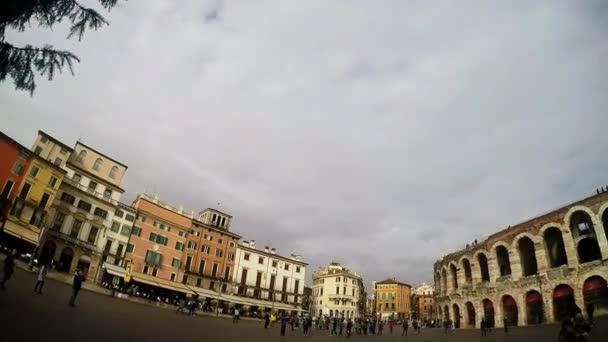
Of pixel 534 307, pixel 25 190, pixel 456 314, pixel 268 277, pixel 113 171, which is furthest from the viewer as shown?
pixel 268 277

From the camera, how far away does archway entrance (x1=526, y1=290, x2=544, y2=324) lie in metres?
31.2

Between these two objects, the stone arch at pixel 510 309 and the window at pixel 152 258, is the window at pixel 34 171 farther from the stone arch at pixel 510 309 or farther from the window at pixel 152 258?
the stone arch at pixel 510 309

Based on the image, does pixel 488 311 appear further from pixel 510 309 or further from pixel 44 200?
pixel 44 200

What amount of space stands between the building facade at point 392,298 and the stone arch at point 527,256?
6809 cm

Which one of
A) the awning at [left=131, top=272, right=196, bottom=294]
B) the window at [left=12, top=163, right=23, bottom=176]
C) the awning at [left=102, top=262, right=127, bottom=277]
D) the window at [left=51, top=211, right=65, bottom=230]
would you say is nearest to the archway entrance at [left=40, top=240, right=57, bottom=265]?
the window at [left=51, top=211, right=65, bottom=230]

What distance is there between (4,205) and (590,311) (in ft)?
182

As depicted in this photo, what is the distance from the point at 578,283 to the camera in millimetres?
27500

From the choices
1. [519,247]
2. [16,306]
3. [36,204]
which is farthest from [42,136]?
[519,247]

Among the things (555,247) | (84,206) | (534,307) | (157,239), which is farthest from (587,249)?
(84,206)

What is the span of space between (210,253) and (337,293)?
40.8 m

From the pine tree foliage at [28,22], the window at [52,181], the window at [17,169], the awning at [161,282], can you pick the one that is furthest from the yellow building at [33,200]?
the pine tree foliage at [28,22]

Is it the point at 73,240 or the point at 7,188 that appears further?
the point at 73,240

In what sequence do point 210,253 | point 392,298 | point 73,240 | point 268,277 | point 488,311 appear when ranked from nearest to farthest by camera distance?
point 488,311
point 73,240
point 210,253
point 268,277
point 392,298

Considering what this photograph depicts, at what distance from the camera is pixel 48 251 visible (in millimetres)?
37812
